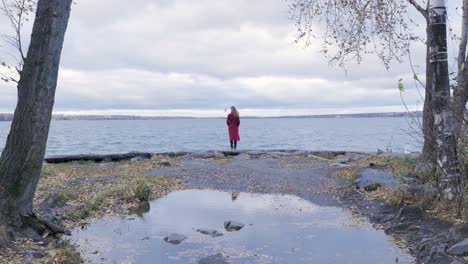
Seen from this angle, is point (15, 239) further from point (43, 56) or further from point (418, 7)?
point (418, 7)

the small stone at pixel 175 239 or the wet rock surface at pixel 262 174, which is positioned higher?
the wet rock surface at pixel 262 174

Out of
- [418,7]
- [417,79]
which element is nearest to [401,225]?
[417,79]

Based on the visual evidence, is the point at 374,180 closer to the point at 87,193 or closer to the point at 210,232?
the point at 210,232

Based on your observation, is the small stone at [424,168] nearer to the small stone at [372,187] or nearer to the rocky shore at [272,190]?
the rocky shore at [272,190]

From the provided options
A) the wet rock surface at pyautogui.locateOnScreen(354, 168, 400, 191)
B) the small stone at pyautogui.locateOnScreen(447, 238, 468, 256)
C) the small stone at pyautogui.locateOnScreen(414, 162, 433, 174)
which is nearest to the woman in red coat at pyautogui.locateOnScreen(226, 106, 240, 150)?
the wet rock surface at pyautogui.locateOnScreen(354, 168, 400, 191)

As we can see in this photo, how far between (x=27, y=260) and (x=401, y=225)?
224 inches

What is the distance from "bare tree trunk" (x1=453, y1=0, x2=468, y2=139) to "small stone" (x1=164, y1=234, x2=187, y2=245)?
4744 millimetres

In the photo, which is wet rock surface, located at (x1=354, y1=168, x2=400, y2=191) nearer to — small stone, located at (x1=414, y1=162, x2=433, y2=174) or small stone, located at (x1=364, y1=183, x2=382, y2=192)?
small stone, located at (x1=364, y1=183, x2=382, y2=192)

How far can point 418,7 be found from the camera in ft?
32.4

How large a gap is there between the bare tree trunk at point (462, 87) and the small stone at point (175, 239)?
4.74 meters

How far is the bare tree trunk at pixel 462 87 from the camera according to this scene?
7.80 m

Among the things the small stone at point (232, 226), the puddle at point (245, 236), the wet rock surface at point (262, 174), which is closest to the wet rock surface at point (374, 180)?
the wet rock surface at point (262, 174)

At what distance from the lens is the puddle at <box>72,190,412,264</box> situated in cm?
696

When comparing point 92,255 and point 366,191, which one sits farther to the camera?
point 366,191
